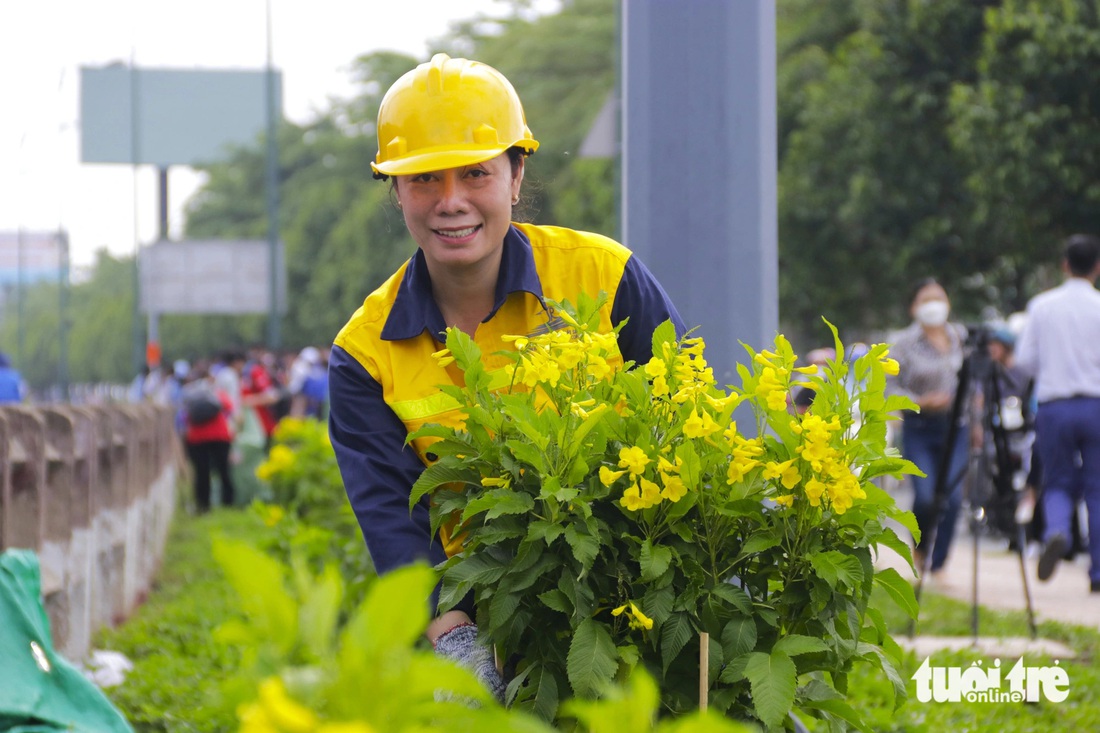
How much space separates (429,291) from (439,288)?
0.03 m

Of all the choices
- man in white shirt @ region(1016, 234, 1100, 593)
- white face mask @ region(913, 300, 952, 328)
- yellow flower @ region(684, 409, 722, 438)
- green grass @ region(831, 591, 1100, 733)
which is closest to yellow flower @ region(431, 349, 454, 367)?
yellow flower @ region(684, 409, 722, 438)

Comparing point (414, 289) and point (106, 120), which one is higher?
point (106, 120)

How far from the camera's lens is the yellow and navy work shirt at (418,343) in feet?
9.83

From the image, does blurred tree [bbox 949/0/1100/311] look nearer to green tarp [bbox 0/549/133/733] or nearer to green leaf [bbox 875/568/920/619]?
green leaf [bbox 875/568/920/619]

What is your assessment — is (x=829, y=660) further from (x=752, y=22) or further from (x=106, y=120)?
Answer: (x=106, y=120)

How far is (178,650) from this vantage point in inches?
275

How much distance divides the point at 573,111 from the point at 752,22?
84.7 feet

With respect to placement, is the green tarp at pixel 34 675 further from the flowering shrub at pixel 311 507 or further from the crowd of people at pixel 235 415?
the crowd of people at pixel 235 415

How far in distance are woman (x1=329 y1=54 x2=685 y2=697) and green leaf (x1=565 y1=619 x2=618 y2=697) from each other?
1.84ft

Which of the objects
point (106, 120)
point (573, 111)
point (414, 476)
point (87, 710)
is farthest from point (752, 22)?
point (106, 120)

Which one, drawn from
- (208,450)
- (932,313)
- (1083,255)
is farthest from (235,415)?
(1083,255)

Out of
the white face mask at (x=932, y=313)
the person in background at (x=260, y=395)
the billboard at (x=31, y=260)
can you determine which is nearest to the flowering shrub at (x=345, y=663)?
the white face mask at (x=932, y=313)

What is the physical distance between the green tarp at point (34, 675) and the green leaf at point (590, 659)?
0.85 metres

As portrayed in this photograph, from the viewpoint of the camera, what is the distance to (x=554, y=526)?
241 centimetres
